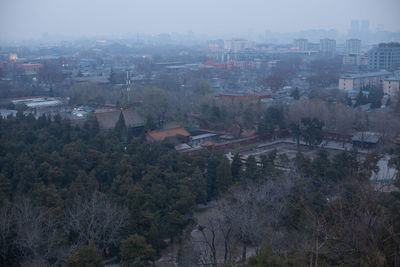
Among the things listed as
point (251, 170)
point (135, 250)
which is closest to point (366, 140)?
point (251, 170)

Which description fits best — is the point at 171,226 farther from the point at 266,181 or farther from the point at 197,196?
the point at 266,181

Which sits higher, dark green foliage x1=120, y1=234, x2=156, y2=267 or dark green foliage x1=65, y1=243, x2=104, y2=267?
dark green foliage x1=65, y1=243, x2=104, y2=267

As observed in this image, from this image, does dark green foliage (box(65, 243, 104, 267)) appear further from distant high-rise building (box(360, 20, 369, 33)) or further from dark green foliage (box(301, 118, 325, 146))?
distant high-rise building (box(360, 20, 369, 33))

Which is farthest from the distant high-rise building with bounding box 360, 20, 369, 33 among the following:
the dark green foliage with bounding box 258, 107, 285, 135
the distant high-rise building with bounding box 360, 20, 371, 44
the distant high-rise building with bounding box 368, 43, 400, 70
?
the dark green foliage with bounding box 258, 107, 285, 135

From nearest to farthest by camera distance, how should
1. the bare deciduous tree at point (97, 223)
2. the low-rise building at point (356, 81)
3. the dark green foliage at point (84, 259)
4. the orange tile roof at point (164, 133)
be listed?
the dark green foliage at point (84, 259)
the bare deciduous tree at point (97, 223)
the orange tile roof at point (164, 133)
the low-rise building at point (356, 81)

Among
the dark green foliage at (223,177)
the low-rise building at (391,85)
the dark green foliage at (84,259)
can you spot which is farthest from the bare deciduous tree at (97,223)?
the low-rise building at (391,85)

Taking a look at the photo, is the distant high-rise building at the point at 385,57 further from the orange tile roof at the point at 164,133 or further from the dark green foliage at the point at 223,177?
the dark green foliage at the point at 223,177

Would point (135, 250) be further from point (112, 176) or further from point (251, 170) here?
point (251, 170)
